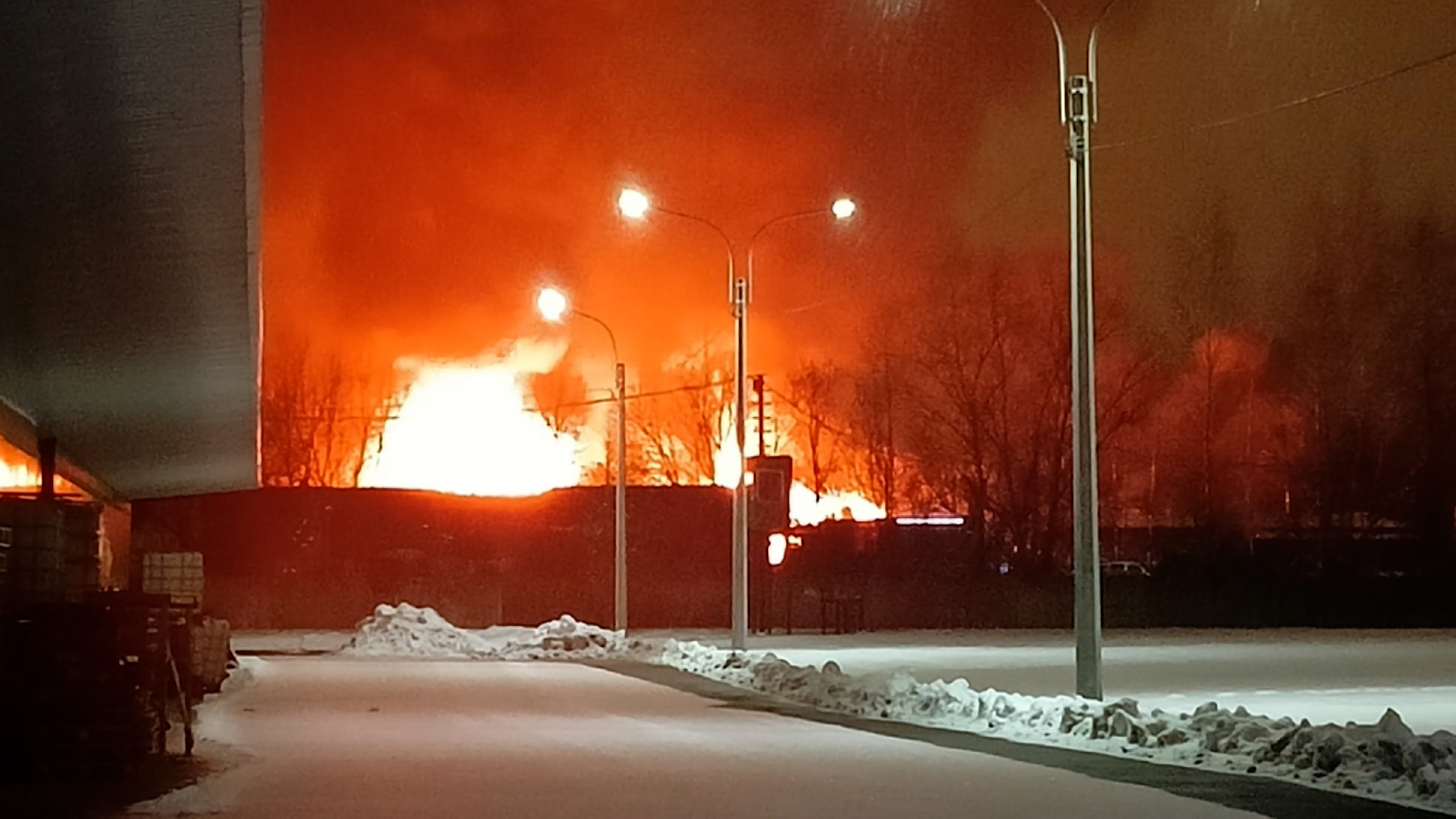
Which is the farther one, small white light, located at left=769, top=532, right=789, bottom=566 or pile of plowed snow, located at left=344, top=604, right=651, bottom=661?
small white light, located at left=769, top=532, right=789, bottom=566

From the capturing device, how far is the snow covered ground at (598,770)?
45.6 ft

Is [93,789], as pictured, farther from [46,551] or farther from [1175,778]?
[1175,778]

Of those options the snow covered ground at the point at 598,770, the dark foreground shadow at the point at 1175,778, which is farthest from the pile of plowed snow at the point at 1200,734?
the snow covered ground at the point at 598,770

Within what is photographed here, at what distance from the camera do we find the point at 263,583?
2470 inches

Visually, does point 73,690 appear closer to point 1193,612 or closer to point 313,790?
point 313,790

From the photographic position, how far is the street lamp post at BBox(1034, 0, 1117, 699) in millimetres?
20156

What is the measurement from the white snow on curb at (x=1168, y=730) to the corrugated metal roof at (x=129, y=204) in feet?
29.5

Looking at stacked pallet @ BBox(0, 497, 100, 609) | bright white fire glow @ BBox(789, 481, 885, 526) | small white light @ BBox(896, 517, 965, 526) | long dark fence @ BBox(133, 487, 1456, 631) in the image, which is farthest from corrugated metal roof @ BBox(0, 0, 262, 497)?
bright white fire glow @ BBox(789, 481, 885, 526)

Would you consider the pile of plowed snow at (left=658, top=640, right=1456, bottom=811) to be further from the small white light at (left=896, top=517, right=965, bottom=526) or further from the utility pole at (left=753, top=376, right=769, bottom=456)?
the small white light at (left=896, top=517, right=965, bottom=526)

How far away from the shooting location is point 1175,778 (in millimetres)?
15977

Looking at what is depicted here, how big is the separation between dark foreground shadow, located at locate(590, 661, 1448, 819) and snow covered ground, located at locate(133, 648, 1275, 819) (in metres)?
0.33

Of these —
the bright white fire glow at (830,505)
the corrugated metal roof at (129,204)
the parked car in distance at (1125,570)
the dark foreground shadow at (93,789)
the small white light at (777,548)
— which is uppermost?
the corrugated metal roof at (129,204)

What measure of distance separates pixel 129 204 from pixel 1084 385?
11.4 meters

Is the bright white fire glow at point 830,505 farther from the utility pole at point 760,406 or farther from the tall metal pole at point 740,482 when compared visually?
the tall metal pole at point 740,482
